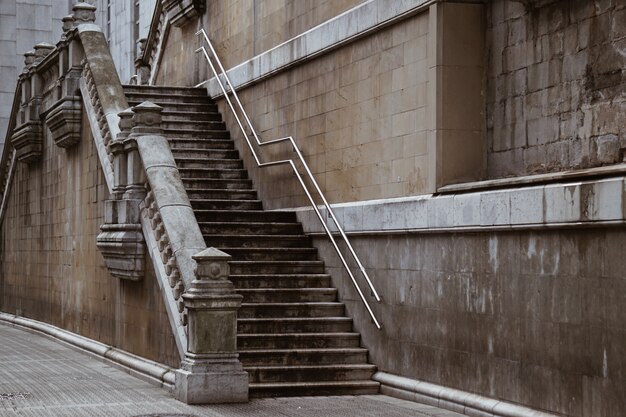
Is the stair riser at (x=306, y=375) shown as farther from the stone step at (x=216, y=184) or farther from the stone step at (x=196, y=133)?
the stone step at (x=196, y=133)

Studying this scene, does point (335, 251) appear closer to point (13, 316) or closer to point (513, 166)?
point (513, 166)

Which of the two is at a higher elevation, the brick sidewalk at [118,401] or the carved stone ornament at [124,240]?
the carved stone ornament at [124,240]

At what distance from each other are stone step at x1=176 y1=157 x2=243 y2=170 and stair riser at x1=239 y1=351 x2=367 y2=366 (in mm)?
5634

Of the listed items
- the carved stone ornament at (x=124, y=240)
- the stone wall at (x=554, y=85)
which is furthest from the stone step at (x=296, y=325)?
the stone wall at (x=554, y=85)

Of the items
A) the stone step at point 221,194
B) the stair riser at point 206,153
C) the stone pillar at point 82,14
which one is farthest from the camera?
the stone pillar at point 82,14

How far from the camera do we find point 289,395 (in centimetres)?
1448

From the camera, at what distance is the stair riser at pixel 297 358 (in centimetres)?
1487

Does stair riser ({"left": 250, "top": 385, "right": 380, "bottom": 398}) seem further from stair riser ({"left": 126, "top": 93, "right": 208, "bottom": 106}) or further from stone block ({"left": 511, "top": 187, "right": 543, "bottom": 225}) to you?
stair riser ({"left": 126, "top": 93, "right": 208, "bottom": 106})

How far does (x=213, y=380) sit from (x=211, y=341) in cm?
43

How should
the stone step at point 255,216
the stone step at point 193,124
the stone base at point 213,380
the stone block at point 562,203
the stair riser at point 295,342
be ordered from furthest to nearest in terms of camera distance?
the stone step at point 193,124, the stone step at point 255,216, the stair riser at point 295,342, the stone base at point 213,380, the stone block at point 562,203

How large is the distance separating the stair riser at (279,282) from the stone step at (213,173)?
3.51 metres

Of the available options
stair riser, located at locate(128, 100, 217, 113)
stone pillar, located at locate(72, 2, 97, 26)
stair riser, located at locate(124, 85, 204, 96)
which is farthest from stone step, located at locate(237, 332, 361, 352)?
stone pillar, located at locate(72, 2, 97, 26)

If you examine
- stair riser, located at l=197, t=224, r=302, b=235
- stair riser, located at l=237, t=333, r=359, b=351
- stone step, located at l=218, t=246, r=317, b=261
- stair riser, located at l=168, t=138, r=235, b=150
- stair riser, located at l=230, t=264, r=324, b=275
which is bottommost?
stair riser, located at l=237, t=333, r=359, b=351

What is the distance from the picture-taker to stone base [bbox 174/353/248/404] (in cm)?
1368
